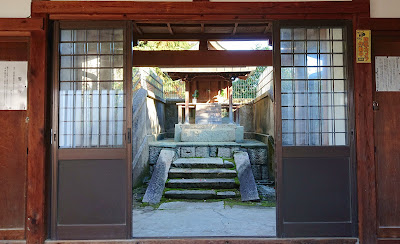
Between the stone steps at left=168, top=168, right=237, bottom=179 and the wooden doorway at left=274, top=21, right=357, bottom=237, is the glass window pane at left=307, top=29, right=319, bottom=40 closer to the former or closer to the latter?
the wooden doorway at left=274, top=21, right=357, bottom=237

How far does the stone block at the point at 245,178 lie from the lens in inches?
281

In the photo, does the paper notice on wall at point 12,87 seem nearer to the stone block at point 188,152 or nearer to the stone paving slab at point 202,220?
the stone paving slab at point 202,220

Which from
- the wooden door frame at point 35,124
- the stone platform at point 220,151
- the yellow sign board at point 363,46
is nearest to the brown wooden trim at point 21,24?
the wooden door frame at point 35,124

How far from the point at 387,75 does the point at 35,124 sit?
4725 mm

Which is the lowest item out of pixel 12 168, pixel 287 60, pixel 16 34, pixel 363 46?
pixel 12 168

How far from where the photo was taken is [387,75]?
4.14 metres

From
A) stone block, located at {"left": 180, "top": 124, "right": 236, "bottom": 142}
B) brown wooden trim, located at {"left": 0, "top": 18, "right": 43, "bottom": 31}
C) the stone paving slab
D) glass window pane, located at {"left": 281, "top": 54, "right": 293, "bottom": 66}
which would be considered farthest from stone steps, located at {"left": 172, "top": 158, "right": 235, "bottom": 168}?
brown wooden trim, located at {"left": 0, "top": 18, "right": 43, "bottom": 31}

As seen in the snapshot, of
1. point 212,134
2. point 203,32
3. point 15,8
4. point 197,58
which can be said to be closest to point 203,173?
point 197,58

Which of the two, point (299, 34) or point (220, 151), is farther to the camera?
point (220, 151)

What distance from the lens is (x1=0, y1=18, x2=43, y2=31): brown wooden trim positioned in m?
3.92

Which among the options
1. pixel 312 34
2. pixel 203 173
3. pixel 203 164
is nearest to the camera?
pixel 312 34

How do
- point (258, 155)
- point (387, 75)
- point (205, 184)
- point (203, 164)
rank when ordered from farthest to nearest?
1. point (258, 155)
2. point (203, 164)
3. point (205, 184)
4. point (387, 75)

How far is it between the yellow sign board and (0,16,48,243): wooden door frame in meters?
4.11

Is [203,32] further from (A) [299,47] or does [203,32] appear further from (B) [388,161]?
(B) [388,161]
